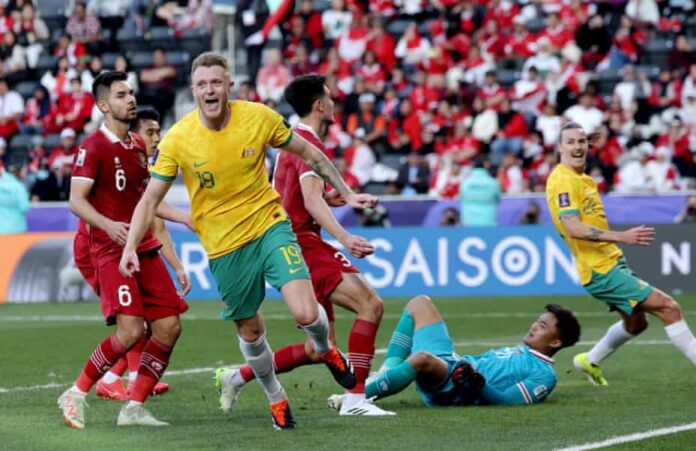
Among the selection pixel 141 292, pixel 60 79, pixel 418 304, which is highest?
pixel 141 292

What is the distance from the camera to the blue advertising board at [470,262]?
21.4 metres

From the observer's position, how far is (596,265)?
1184 centimetres

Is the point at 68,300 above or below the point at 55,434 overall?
below

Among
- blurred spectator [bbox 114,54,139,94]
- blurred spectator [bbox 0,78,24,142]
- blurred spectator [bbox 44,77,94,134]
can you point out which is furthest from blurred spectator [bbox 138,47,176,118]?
blurred spectator [bbox 0,78,24,142]

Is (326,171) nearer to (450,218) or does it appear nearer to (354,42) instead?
(450,218)

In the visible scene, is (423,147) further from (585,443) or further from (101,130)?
(585,443)

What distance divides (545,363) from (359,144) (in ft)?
51.1

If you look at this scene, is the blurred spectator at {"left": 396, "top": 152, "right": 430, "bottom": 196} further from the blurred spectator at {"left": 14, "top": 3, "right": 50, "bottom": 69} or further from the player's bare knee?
the player's bare knee

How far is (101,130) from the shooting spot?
390 inches

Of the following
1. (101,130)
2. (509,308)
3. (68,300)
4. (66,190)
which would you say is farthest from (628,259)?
(101,130)

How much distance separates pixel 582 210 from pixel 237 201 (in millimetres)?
3785

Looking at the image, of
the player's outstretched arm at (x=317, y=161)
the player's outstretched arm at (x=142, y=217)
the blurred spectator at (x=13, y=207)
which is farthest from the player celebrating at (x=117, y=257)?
the blurred spectator at (x=13, y=207)

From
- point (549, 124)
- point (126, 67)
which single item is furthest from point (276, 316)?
point (126, 67)

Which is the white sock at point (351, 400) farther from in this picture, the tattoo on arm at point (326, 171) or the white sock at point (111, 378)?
the white sock at point (111, 378)
